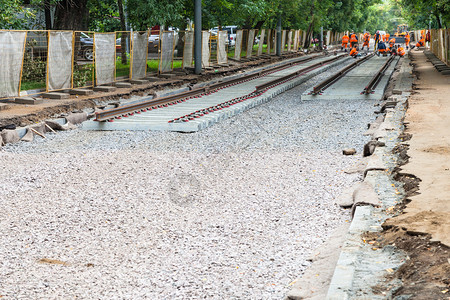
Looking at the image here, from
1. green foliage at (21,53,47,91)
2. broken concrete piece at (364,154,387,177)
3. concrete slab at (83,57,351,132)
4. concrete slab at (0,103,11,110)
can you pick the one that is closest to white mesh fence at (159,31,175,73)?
concrete slab at (83,57,351,132)

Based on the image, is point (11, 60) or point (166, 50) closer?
point (11, 60)

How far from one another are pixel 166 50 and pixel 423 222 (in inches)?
852

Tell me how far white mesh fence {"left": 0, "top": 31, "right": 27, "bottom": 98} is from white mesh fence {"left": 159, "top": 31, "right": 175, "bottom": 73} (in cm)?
988

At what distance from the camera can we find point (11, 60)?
52.5ft

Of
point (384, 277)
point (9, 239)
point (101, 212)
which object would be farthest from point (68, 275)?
point (384, 277)

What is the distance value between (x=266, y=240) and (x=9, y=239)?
2698 mm

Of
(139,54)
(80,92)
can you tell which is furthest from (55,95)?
(139,54)

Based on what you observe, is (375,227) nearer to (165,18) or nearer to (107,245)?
(107,245)

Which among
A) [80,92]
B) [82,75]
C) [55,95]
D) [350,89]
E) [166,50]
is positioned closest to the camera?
[55,95]

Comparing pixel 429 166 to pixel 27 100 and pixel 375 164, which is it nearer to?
pixel 375 164

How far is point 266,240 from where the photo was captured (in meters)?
6.28

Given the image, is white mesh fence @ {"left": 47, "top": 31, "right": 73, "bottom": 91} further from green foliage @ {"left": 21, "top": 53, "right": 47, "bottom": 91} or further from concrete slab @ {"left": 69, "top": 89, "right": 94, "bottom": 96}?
concrete slab @ {"left": 69, "top": 89, "right": 94, "bottom": 96}

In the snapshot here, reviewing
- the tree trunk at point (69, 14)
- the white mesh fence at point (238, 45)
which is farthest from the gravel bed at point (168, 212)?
the white mesh fence at point (238, 45)

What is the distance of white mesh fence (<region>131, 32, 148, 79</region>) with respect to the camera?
23391mm
